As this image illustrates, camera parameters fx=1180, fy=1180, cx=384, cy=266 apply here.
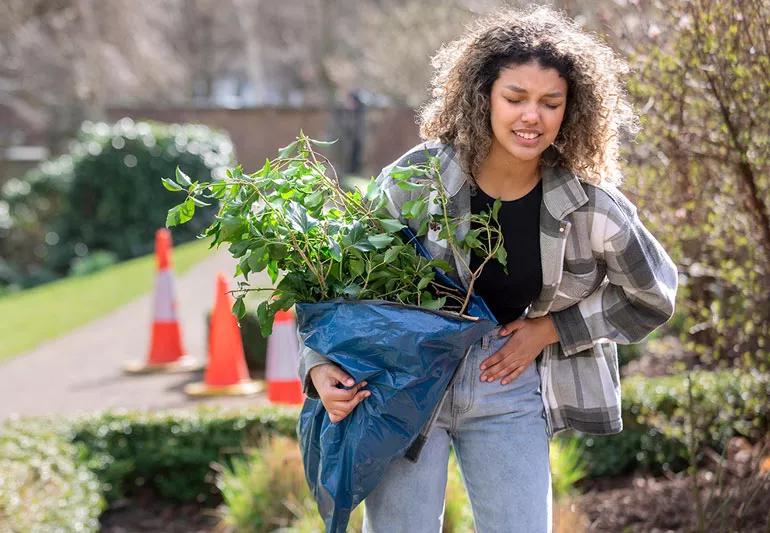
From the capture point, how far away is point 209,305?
39.8 ft

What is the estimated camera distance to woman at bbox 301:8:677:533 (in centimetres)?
281

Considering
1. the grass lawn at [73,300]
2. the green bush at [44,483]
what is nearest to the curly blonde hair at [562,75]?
the green bush at [44,483]

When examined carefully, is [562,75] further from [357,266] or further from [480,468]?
[480,468]

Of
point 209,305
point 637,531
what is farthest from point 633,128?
point 209,305

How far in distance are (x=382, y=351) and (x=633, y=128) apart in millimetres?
982

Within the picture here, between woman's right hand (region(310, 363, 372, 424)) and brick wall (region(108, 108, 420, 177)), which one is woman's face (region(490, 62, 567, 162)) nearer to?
woman's right hand (region(310, 363, 372, 424))

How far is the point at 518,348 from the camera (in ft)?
9.50

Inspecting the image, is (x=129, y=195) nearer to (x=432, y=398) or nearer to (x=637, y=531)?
(x=637, y=531)

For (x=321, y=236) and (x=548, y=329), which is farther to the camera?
(x=548, y=329)

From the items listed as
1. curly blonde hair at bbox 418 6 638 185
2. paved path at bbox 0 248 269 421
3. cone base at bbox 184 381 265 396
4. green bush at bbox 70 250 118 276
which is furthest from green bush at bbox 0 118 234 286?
curly blonde hair at bbox 418 6 638 185

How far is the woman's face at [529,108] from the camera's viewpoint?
2.80 metres

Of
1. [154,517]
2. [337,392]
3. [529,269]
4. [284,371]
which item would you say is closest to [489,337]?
[529,269]

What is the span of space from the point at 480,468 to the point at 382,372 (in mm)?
362

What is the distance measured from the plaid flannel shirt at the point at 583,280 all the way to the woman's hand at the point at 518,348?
0.09 ft
